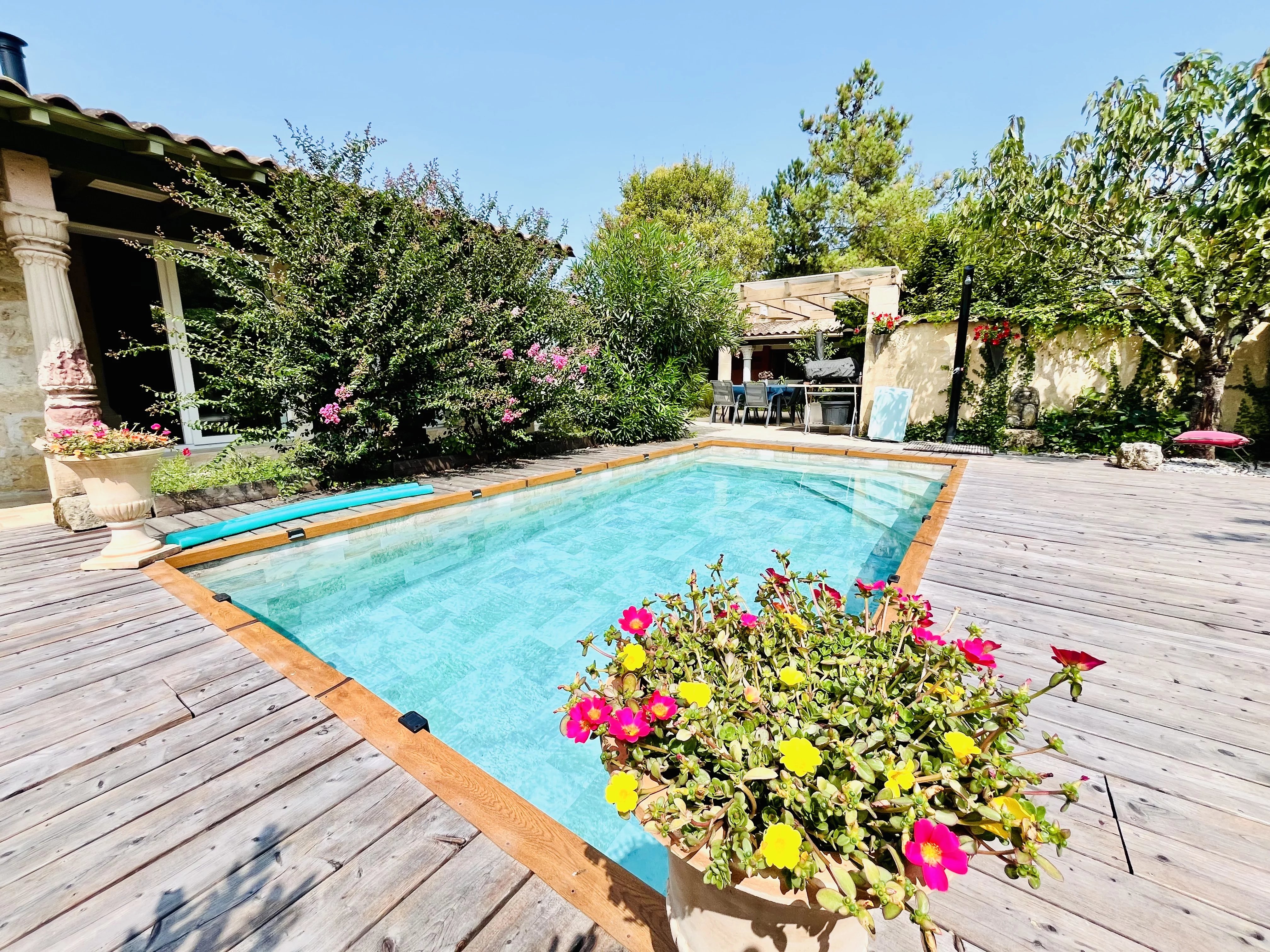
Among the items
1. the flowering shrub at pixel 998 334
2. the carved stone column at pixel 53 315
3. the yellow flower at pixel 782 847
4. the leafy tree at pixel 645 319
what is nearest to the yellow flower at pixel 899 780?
the yellow flower at pixel 782 847

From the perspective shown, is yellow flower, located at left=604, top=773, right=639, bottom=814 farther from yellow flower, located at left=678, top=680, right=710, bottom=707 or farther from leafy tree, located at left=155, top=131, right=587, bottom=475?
leafy tree, located at left=155, top=131, right=587, bottom=475

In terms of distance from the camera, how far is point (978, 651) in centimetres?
93

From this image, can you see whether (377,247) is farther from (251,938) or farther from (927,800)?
(927,800)

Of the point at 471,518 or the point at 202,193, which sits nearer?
the point at 471,518

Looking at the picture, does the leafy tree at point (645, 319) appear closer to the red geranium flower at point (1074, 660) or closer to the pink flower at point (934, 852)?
the red geranium flower at point (1074, 660)

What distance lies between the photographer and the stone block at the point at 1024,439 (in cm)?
748

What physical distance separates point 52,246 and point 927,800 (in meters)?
6.01

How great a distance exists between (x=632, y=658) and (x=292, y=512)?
422 centimetres

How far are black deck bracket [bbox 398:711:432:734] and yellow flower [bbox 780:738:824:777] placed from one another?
4.34ft

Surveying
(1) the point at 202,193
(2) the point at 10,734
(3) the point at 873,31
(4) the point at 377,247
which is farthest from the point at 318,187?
(3) the point at 873,31

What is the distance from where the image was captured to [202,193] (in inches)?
195

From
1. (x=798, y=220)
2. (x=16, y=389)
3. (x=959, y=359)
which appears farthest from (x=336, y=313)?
(x=798, y=220)

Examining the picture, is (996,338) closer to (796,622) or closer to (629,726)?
(796,622)

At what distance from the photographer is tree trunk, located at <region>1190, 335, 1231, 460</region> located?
19.3ft
